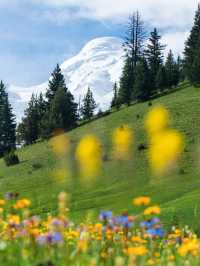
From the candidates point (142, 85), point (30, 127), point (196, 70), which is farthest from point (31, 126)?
point (196, 70)

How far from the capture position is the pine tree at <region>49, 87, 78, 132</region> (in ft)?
279

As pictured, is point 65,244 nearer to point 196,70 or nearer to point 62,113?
point 196,70

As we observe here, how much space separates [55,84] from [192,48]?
2552cm

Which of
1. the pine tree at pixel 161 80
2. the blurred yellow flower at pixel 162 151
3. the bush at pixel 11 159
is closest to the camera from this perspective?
the blurred yellow flower at pixel 162 151

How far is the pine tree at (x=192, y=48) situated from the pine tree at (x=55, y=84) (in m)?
22.9

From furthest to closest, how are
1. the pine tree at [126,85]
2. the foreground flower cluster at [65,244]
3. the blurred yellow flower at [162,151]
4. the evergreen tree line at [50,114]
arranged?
1. the pine tree at [126,85]
2. the evergreen tree line at [50,114]
3. the blurred yellow flower at [162,151]
4. the foreground flower cluster at [65,244]

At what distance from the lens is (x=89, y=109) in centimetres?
10581

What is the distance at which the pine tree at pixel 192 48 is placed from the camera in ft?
281

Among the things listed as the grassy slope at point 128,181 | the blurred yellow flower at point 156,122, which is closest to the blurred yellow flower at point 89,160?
the grassy slope at point 128,181

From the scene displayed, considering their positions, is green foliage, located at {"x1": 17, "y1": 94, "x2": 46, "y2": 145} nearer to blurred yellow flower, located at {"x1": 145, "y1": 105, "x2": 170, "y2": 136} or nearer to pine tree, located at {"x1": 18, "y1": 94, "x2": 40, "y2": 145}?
pine tree, located at {"x1": 18, "y1": 94, "x2": 40, "y2": 145}

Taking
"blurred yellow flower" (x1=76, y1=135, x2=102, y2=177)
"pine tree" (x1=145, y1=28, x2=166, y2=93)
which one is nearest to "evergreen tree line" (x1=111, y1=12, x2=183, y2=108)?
"pine tree" (x1=145, y1=28, x2=166, y2=93)

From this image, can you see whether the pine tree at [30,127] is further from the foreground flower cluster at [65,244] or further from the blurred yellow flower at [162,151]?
the foreground flower cluster at [65,244]

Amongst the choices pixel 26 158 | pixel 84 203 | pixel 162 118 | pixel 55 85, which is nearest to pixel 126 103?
pixel 55 85

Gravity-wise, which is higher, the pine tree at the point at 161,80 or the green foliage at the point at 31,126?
the pine tree at the point at 161,80
